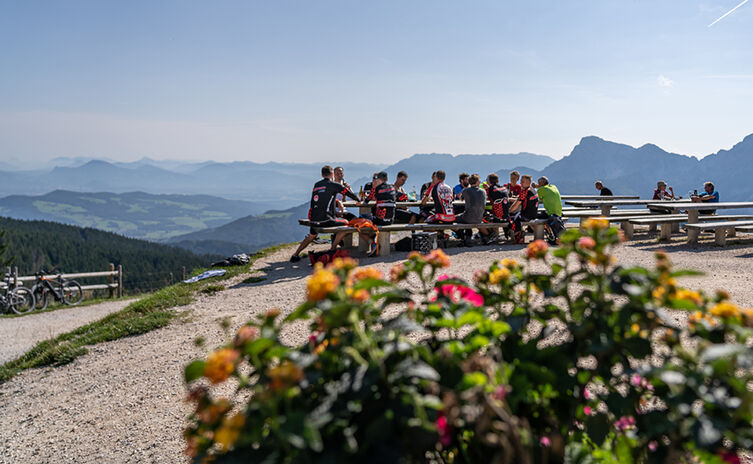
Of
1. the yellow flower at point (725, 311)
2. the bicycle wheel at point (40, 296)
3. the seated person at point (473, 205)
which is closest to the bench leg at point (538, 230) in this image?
the seated person at point (473, 205)

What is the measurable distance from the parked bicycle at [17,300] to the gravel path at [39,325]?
2054 mm

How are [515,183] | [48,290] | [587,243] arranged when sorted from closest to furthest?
[587,243]
[515,183]
[48,290]

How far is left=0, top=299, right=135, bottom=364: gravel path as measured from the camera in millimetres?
9836

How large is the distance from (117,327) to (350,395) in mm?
7117

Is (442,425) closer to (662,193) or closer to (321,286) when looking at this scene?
(321,286)

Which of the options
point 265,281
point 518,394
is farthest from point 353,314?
point 265,281

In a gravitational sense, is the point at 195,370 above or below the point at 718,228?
above

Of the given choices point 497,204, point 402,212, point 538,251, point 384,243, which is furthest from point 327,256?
point 538,251

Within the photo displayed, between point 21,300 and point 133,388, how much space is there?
1522 centimetres

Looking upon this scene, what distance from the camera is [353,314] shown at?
1.34 meters

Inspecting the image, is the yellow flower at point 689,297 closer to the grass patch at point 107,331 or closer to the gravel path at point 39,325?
the grass patch at point 107,331

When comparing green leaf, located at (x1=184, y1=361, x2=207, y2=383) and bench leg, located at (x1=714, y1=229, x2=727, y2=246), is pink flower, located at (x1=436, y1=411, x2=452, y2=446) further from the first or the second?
bench leg, located at (x1=714, y1=229, x2=727, y2=246)

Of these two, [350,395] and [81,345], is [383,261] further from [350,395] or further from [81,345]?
[350,395]

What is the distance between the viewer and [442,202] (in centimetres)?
1068
